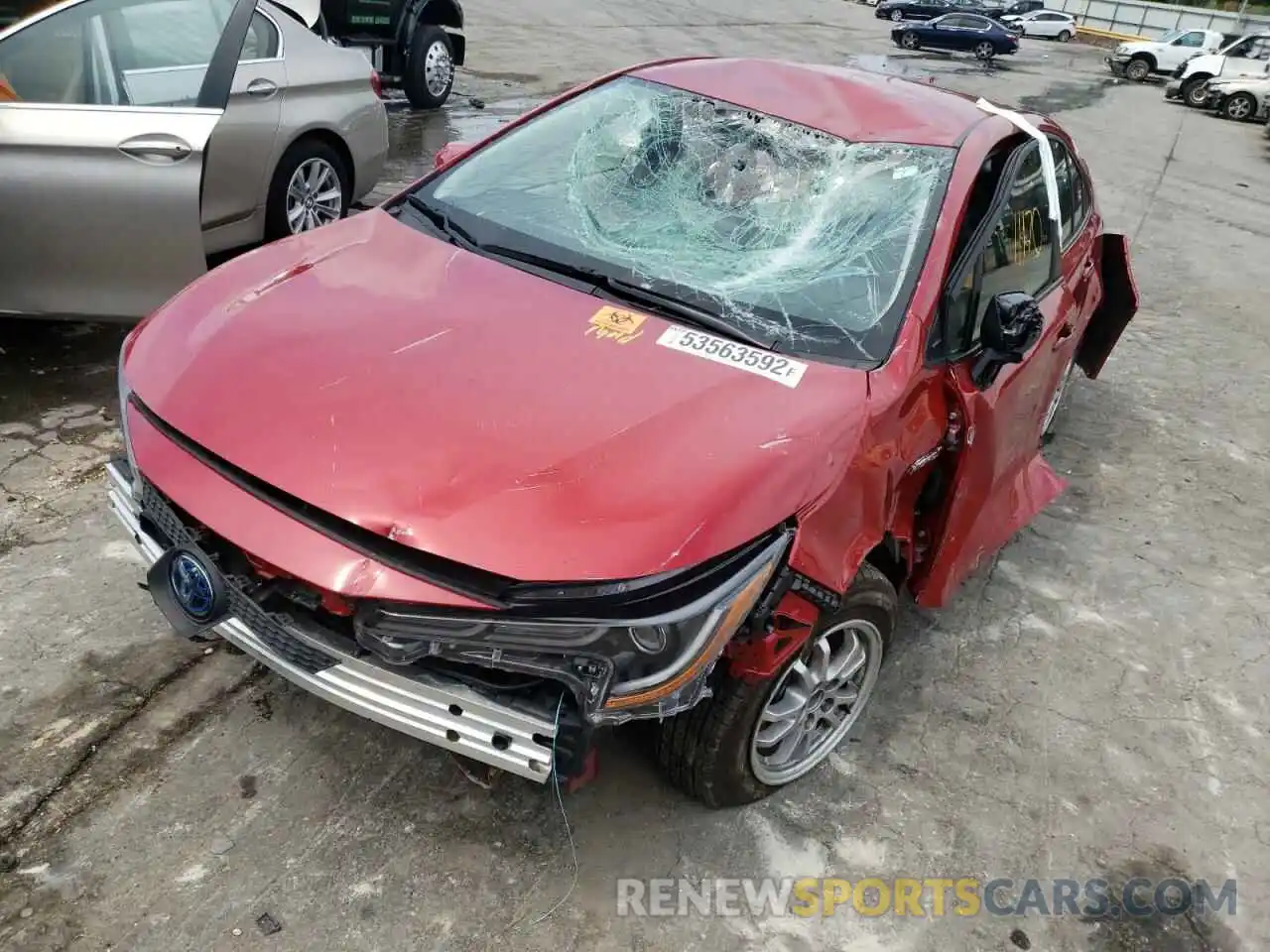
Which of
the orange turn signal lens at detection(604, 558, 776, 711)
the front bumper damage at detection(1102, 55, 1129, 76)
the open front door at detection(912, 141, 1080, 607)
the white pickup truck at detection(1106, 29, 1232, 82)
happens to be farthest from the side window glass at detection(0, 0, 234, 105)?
the white pickup truck at detection(1106, 29, 1232, 82)

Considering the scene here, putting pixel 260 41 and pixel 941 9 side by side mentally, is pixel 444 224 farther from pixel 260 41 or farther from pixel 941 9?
pixel 941 9

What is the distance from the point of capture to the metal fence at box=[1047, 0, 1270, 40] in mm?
34156

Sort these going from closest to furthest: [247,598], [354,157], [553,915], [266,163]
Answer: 1. [247,598]
2. [553,915]
3. [266,163]
4. [354,157]

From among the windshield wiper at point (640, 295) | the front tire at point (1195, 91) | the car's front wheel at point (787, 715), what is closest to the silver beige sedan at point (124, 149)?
the windshield wiper at point (640, 295)

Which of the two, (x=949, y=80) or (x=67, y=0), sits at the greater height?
(x=67, y=0)

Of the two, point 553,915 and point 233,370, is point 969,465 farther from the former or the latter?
point 233,370

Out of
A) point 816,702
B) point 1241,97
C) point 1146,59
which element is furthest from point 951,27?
point 816,702

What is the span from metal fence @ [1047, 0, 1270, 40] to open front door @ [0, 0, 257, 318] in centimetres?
3898

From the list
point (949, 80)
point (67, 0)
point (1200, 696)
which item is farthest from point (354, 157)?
point (949, 80)

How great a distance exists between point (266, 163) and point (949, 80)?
18932 mm

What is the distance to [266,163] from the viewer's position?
4.52 metres

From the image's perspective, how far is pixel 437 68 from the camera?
9.86 meters

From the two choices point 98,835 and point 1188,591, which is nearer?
point 98,835

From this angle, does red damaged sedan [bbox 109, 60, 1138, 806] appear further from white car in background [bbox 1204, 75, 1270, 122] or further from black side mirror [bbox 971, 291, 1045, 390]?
white car in background [bbox 1204, 75, 1270, 122]
